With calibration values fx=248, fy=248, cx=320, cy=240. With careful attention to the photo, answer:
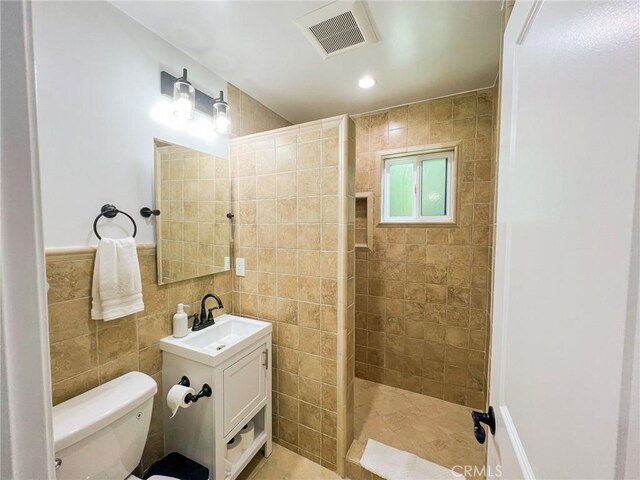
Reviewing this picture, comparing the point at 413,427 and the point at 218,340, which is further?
the point at 413,427

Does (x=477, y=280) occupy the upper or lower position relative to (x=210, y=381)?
upper

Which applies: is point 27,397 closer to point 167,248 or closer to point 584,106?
point 584,106

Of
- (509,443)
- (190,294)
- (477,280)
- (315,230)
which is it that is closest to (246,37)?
(315,230)

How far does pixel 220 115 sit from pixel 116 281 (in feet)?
3.74

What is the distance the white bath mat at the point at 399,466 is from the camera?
1.43 metres

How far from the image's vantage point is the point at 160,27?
1.32m

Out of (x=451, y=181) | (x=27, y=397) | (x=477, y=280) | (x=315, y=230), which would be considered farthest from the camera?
(x=451, y=181)

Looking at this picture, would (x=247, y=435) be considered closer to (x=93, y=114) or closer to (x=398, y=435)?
(x=398, y=435)

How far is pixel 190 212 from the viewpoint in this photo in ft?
5.08

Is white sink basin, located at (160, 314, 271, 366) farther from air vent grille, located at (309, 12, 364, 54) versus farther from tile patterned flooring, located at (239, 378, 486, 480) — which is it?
air vent grille, located at (309, 12, 364, 54)

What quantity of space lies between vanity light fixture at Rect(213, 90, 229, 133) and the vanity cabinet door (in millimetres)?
1430

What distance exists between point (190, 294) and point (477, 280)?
6.90ft

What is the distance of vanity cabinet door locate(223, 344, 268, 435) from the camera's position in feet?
4.23

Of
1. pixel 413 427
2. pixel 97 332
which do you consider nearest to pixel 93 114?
pixel 97 332
